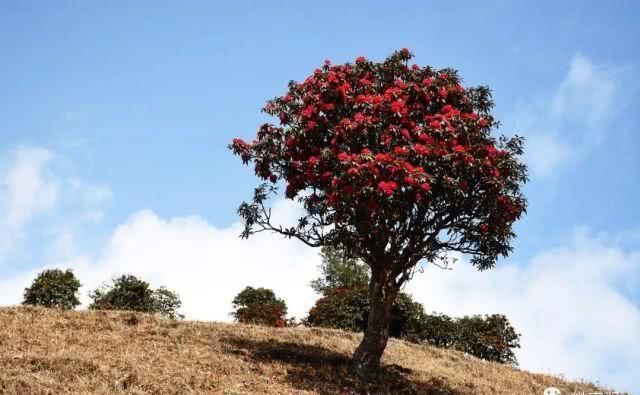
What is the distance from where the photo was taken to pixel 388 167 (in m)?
16.7

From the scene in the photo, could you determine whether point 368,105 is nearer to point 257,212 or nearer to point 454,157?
point 454,157

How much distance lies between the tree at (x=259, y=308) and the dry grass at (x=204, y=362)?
934 centimetres

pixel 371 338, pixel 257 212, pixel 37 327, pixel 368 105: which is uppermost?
pixel 368 105

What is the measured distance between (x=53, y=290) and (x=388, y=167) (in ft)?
73.8

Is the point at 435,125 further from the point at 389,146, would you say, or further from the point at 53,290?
the point at 53,290

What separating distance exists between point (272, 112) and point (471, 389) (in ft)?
37.6

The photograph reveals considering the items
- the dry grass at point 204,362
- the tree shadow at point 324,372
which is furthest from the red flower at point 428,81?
the dry grass at point 204,362

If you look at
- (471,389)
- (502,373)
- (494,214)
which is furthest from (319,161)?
(502,373)

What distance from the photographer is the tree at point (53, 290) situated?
32281mm

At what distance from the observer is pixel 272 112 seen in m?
20.5

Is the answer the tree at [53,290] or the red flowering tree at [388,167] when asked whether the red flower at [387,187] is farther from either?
the tree at [53,290]

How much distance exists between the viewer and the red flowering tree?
17.3 meters

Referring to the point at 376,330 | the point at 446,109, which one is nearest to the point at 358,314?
the point at 376,330

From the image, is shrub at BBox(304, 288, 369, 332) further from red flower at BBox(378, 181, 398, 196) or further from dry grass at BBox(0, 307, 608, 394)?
red flower at BBox(378, 181, 398, 196)
